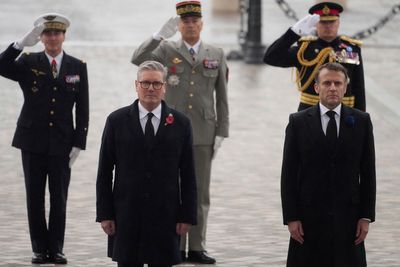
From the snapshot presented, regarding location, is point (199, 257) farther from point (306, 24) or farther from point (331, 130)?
point (331, 130)

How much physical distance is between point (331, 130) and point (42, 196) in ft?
9.65

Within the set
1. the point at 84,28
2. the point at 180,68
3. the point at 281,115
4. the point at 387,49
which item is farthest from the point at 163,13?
the point at 180,68

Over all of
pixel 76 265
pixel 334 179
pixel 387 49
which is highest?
pixel 387 49

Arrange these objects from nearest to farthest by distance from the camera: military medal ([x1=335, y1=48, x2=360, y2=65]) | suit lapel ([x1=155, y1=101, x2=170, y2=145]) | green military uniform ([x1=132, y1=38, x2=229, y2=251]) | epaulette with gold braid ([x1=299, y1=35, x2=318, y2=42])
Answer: suit lapel ([x1=155, y1=101, x2=170, y2=145]) → green military uniform ([x1=132, y1=38, x2=229, y2=251]) → military medal ([x1=335, y1=48, x2=360, y2=65]) → epaulette with gold braid ([x1=299, y1=35, x2=318, y2=42])

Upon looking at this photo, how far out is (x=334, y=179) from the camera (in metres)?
7.76

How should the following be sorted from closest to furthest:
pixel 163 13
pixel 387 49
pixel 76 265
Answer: pixel 76 265 < pixel 387 49 < pixel 163 13

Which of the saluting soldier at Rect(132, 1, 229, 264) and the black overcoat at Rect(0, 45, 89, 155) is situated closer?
the black overcoat at Rect(0, 45, 89, 155)

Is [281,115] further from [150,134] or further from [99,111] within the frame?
[150,134]

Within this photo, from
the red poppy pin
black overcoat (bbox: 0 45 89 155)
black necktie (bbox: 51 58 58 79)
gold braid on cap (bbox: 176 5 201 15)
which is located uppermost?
gold braid on cap (bbox: 176 5 201 15)

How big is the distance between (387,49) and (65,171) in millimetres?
15088

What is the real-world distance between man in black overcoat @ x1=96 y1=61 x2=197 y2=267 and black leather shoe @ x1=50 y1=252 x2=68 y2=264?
1915 millimetres

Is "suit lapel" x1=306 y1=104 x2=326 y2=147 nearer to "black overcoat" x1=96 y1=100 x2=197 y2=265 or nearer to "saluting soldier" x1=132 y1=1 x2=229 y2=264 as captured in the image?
"black overcoat" x1=96 y1=100 x2=197 y2=265

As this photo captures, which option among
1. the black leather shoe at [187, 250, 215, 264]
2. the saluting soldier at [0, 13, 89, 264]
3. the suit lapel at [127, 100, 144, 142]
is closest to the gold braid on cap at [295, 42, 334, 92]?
the black leather shoe at [187, 250, 215, 264]

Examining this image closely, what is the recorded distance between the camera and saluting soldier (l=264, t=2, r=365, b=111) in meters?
10.2
